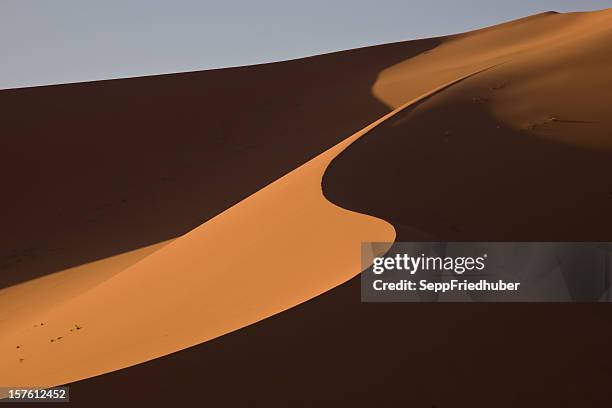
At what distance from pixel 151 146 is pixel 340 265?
64.1ft

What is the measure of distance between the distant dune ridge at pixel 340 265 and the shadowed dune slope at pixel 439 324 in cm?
2

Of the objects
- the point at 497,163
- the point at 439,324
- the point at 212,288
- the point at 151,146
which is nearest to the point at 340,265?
the point at 439,324

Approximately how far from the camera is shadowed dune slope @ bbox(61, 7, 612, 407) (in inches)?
206

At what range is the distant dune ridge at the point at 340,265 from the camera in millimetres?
5383

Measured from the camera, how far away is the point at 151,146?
82.4 feet

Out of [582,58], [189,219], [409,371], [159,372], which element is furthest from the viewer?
[189,219]

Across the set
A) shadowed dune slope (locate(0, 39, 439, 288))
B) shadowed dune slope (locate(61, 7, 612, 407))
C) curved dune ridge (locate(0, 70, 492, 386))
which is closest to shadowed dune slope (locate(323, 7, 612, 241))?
shadowed dune slope (locate(61, 7, 612, 407))

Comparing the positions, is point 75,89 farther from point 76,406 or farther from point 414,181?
point 76,406

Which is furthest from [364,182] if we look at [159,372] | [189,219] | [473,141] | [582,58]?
[189,219]

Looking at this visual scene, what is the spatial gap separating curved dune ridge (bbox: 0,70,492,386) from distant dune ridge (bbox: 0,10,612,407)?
1.3 inches

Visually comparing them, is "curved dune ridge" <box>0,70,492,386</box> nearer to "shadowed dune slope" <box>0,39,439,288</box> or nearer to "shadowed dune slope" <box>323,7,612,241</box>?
"shadowed dune slope" <box>323,7,612,241</box>

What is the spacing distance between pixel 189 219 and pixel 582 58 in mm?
9643

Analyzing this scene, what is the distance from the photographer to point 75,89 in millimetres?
30984

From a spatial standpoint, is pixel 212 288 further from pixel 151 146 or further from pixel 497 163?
pixel 151 146
